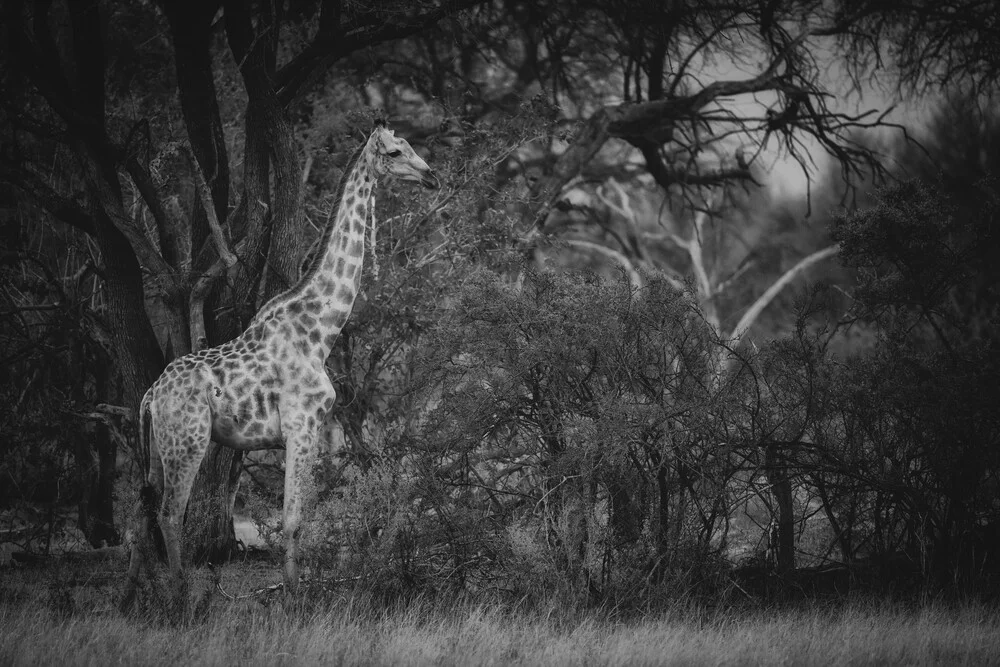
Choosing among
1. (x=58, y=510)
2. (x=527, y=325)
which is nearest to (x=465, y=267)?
(x=527, y=325)

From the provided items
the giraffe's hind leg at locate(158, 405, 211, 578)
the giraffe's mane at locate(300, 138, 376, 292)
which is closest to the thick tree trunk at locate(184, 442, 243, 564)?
the giraffe's hind leg at locate(158, 405, 211, 578)

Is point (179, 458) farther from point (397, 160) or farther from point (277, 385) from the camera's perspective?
point (397, 160)

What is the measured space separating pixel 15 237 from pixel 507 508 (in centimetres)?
559

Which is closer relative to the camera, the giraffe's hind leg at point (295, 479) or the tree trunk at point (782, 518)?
the giraffe's hind leg at point (295, 479)

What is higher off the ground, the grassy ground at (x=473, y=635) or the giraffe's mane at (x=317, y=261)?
the giraffe's mane at (x=317, y=261)

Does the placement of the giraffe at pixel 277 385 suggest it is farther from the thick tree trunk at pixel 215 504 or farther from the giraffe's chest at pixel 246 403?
the thick tree trunk at pixel 215 504

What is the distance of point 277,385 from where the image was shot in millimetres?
6816

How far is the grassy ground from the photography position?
570 centimetres

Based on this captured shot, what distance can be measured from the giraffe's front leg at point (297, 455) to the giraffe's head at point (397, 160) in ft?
5.07

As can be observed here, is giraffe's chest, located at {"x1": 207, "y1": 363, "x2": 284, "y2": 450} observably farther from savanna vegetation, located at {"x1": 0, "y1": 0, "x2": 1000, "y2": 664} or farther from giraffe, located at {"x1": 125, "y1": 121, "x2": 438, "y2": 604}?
savanna vegetation, located at {"x1": 0, "y1": 0, "x2": 1000, "y2": 664}

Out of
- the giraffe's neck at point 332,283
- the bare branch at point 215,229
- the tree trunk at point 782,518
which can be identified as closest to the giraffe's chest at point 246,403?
the giraffe's neck at point 332,283

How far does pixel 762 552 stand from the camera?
25.3 ft

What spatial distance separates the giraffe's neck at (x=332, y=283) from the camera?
700 cm

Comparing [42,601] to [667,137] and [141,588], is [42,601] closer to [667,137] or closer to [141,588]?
[141,588]
